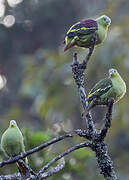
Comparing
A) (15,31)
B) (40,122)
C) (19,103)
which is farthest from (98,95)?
(15,31)

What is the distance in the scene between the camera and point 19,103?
62.6 feet

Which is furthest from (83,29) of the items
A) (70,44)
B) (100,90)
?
(100,90)

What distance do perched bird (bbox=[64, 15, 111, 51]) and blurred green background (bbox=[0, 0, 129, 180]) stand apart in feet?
6.48

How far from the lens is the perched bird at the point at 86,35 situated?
5.17 metres

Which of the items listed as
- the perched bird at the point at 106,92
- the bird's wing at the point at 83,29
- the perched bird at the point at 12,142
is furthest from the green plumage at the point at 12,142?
the bird's wing at the point at 83,29

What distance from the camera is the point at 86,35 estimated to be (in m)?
5.18

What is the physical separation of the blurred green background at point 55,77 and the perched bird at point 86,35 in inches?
77.8

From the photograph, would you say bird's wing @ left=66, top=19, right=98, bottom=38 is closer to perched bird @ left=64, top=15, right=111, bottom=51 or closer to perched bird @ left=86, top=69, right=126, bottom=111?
perched bird @ left=64, top=15, right=111, bottom=51

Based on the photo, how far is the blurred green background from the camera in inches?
354

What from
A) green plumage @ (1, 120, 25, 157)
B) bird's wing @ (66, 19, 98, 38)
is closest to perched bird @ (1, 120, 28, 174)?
green plumage @ (1, 120, 25, 157)

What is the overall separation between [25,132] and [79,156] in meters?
1.14

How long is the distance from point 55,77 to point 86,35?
8.57 meters

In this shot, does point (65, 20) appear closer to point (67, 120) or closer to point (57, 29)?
point (57, 29)

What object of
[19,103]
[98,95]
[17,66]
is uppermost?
[17,66]
